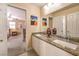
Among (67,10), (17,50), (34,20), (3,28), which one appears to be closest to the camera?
(3,28)

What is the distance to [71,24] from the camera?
186cm

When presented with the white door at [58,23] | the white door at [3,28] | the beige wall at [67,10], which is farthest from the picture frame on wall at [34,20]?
the white door at [3,28]

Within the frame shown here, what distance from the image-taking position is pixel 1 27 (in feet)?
5.91

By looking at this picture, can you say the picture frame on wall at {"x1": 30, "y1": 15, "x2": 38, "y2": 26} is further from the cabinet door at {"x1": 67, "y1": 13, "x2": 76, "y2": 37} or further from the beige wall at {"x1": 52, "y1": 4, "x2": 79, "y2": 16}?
the cabinet door at {"x1": 67, "y1": 13, "x2": 76, "y2": 37}

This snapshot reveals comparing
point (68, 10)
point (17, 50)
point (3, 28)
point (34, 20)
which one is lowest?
point (17, 50)

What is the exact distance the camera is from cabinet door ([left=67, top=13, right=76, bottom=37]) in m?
1.83

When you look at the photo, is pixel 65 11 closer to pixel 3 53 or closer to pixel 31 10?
pixel 31 10

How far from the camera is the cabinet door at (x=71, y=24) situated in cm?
183

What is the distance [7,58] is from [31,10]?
1084 mm

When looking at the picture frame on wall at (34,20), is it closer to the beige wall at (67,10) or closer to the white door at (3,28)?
the beige wall at (67,10)

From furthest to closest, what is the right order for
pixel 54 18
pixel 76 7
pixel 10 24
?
1. pixel 54 18
2. pixel 10 24
3. pixel 76 7

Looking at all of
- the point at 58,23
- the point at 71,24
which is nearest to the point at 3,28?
the point at 58,23

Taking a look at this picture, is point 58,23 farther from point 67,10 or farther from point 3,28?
point 3,28

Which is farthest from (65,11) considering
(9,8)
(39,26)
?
(9,8)
